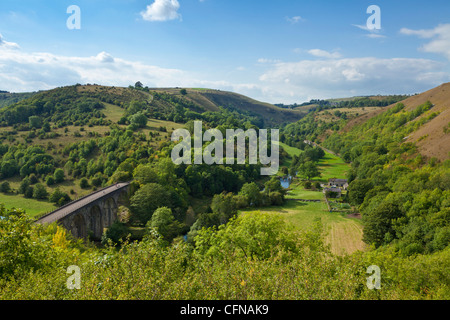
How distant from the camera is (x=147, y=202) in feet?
158

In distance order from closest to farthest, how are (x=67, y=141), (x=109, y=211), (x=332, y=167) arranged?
(x=109, y=211)
(x=67, y=141)
(x=332, y=167)

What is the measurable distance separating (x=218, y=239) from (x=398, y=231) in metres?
29.1

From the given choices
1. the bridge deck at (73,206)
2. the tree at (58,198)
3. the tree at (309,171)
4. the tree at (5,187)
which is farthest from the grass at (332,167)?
the tree at (5,187)

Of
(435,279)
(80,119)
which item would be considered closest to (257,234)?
(435,279)

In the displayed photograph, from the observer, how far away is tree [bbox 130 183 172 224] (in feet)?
156

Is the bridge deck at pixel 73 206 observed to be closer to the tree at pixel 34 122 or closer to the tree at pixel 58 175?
the tree at pixel 58 175

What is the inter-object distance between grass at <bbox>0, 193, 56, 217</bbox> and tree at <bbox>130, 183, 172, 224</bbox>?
1943 centimetres

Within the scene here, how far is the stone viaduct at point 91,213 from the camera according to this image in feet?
118

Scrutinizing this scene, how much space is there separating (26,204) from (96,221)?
2362 cm

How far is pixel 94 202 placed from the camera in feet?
140

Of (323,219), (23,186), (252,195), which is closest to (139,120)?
(23,186)

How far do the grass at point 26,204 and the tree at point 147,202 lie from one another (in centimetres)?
1943

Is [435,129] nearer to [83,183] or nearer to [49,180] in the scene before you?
[83,183]

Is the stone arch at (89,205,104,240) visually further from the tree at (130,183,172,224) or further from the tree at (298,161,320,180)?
the tree at (298,161,320,180)
